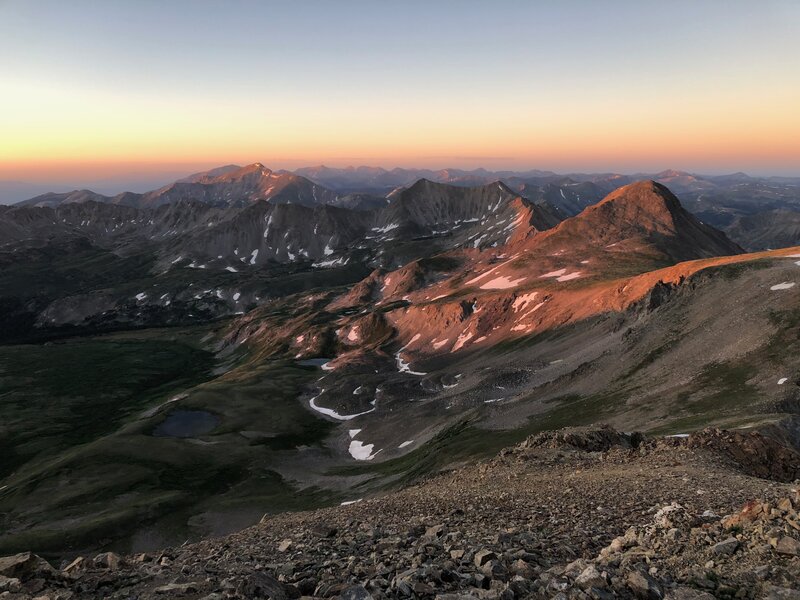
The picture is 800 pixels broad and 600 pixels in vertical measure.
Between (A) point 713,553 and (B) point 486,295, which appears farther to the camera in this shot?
(B) point 486,295

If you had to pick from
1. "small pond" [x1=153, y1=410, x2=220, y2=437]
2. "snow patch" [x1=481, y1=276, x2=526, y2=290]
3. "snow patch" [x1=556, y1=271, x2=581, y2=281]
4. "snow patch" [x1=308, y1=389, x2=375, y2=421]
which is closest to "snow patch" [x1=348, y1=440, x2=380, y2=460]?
"snow patch" [x1=308, y1=389, x2=375, y2=421]

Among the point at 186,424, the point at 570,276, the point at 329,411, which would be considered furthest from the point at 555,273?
the point at 186,424

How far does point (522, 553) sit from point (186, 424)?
12705 cm

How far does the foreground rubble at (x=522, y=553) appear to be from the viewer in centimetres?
1302

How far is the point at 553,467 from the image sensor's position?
38406mm

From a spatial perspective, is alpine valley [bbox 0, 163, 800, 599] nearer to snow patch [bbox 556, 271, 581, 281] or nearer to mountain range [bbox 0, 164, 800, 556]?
mountain range [bbox 0, 164, 800, 556]

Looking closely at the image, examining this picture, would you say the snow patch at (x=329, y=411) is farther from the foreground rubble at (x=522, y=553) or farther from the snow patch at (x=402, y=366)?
the foreground rubble at (x=522, y=553)

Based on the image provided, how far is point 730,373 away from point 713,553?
61797 millimetres

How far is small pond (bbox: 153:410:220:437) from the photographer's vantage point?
121081 millimetres

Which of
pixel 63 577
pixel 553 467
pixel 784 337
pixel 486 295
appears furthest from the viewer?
pixel 486 295

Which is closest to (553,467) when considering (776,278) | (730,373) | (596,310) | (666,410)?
(666,410)

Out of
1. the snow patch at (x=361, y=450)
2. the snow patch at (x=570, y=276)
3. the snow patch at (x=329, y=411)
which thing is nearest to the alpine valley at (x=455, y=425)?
the snow patch at (x=361, y=450)

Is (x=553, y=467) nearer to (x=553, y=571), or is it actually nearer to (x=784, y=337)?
(x=553, y=571)

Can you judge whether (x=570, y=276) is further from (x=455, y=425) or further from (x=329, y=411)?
(x=455, y=425)
